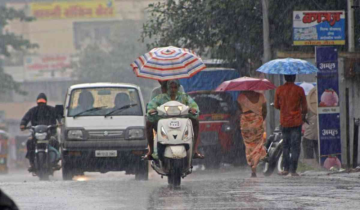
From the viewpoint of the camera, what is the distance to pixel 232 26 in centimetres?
2373

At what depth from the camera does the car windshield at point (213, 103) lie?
20281 mm

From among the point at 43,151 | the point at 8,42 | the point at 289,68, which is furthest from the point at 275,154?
the point at 8,42

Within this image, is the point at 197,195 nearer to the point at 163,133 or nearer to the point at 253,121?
the point at 163,133

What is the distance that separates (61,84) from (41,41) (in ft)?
49.4

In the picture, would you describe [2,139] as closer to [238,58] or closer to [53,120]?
[238,58]

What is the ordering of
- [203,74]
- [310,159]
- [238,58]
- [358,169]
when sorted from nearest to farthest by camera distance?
[358,169] → [310,159] → [238,58] → [203,74]

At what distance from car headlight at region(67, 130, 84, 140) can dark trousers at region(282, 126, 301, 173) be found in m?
3.72

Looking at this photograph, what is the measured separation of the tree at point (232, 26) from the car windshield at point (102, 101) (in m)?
6.59

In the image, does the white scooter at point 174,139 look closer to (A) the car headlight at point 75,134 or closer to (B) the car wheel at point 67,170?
(A) the car headlight at point 75,134

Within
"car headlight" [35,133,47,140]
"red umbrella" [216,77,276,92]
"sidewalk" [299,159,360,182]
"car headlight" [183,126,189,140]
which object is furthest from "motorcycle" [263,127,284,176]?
"car headlight" [183,126,189,140]

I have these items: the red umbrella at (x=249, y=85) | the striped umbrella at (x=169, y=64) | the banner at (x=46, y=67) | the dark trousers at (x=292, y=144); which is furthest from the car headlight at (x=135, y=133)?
the banner at (x=46, y=67)

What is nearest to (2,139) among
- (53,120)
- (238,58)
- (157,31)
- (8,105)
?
(157,31)

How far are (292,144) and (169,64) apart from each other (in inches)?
117

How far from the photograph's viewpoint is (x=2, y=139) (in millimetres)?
31516
